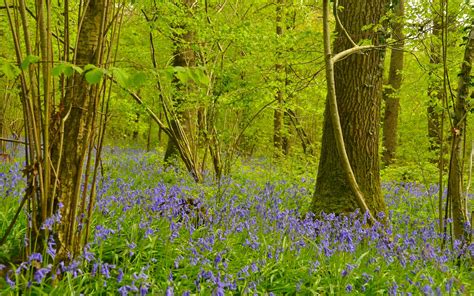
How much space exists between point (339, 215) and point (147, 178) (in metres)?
3.94

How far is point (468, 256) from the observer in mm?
4250

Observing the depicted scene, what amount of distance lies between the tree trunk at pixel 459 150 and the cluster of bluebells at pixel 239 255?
0.31 m

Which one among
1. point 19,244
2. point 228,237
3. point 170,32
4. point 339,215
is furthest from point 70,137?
point 170,32

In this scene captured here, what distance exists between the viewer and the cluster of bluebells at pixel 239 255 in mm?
2773

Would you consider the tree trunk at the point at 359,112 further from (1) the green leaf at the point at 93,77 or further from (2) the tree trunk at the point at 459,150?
(1) the green leaf at the point at 93,77

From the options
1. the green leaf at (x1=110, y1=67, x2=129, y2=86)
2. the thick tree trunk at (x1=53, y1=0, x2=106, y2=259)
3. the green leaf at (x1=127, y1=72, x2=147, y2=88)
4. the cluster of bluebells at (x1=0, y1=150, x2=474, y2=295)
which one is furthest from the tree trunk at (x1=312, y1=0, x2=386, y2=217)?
the green leaf at (x1=110, y1=67, x2=129, y2=86)

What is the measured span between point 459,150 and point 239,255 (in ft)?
9.00

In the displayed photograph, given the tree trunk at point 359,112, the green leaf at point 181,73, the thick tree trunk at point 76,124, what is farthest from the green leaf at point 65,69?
the tree trunk at point 359,112

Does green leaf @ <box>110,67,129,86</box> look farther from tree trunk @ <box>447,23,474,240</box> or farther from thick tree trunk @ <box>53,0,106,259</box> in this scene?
tree trunk @ <box>447,23,474,240</box>

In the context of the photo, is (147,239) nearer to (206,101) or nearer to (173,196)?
(173,196)

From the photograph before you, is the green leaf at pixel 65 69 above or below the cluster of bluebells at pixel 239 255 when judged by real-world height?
above

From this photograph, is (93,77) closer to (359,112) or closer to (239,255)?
(239,255)

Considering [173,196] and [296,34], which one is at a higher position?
[296,34]

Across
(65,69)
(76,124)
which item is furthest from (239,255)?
(65,69)
